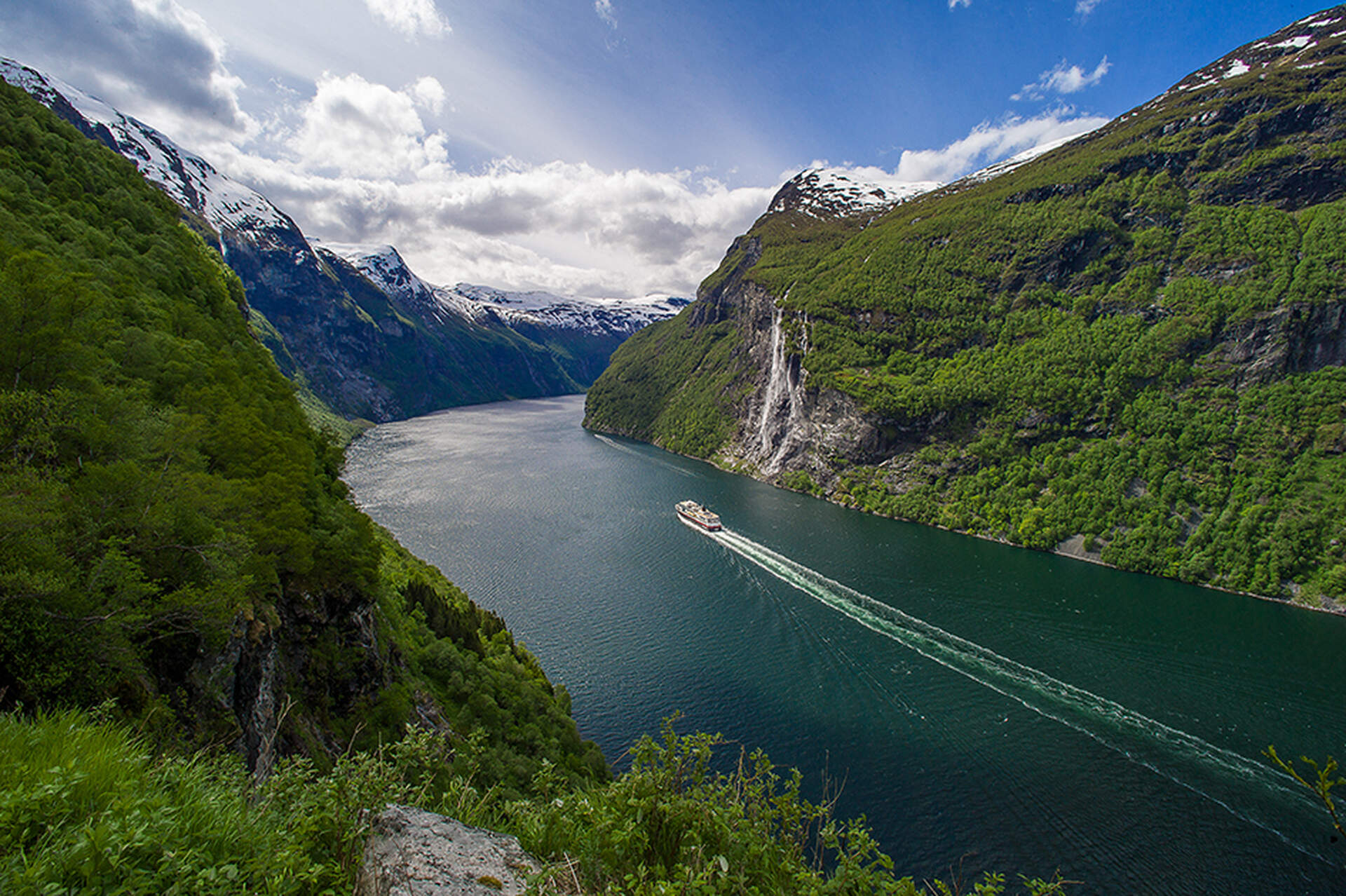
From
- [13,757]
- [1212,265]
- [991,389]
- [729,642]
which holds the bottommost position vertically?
[729,642]

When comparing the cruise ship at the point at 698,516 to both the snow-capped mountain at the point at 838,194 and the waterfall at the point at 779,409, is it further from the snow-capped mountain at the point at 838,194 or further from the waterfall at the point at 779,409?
the snow-capped mountain at the point at 838,194

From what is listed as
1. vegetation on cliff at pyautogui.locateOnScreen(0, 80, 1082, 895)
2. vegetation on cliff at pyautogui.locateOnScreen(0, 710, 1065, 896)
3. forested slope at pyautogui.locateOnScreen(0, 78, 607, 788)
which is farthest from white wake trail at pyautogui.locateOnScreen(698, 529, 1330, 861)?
vegetation on cliff at pyautogui.locateOnScreen(0, 710, 1065, 896)

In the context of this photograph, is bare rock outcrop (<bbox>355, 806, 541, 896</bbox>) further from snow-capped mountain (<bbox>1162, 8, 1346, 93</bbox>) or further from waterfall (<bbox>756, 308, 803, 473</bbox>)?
snow-capped mountain (<bbox>1162, 8, 1346, 93</bbox>)

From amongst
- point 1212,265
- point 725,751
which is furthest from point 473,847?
point 1212,265

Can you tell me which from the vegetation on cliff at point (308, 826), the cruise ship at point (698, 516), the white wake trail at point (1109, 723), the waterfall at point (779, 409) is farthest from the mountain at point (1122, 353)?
the vegetation on cliff at point (308, 826)

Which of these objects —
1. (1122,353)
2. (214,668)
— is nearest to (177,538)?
(214,668)

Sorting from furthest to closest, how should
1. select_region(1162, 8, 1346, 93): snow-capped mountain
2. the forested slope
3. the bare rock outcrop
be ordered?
select_region(1162, 8, 1346, 93): snow-capped mountain
the forested slope
the bare rock outcrop

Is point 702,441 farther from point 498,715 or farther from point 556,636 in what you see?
point 498,715
